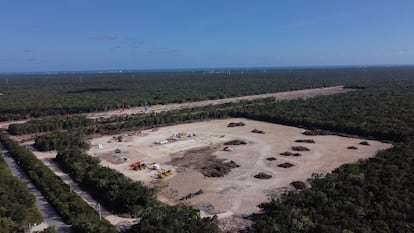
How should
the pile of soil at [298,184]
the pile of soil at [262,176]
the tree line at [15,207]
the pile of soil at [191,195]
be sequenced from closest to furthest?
the tree line at [15,207] → the pile of soil at [191,195] → the pile of soil at [298,184] → the pile of soil at [262,176]

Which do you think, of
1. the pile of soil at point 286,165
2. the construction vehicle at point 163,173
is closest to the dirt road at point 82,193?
the construction vehicle at point 163,173

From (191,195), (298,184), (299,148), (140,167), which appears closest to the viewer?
(191,195)

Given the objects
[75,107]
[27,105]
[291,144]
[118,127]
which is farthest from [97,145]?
[27,105]

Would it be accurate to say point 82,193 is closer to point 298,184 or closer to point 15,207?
point 15,207

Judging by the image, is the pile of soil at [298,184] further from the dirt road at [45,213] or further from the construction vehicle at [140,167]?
the dirt road at [45,213]

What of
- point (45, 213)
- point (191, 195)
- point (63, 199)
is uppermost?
point (63, 199)

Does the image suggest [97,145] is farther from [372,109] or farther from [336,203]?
[372,109]

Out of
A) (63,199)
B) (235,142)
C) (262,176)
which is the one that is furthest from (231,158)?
(63,199)

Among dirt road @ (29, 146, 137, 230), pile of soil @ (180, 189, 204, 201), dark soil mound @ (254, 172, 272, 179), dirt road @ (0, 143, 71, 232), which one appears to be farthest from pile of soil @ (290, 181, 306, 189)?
dirt road @ (0, 143, 71, 232)
